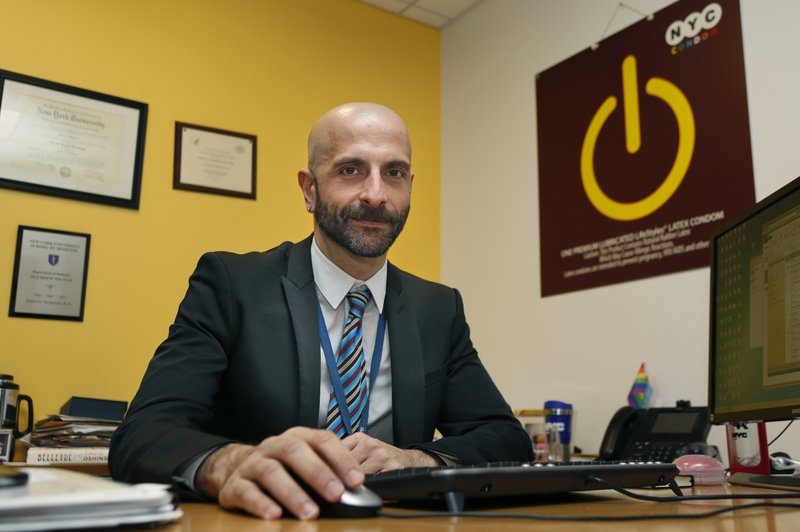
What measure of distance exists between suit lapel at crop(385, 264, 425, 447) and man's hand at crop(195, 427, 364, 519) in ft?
2.47

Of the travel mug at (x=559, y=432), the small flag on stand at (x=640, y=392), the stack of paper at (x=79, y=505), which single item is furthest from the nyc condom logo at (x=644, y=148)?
the stack of paper at (x=79, y=505)

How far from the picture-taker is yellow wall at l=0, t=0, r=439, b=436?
8.68 feet

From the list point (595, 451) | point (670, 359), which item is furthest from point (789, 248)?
point (595, 451)

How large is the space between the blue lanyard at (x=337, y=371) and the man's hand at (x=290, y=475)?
651 mm

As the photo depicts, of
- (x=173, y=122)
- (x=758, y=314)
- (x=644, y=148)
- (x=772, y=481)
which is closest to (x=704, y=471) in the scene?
(x=772, y=481)

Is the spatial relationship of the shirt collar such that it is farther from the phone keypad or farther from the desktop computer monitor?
the phone keypad

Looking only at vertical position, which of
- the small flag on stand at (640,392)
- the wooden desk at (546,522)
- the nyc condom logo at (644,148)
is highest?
the nyc condom logo at (644,148)

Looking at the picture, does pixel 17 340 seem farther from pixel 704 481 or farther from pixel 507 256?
pixel 704 481

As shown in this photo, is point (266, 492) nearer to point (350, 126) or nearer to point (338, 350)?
point (338, 350)

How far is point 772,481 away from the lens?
4.22 feet

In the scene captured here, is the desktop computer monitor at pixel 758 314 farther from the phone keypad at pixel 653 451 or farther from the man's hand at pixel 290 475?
the man's hand at pixel 290 475

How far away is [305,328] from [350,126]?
19.0 inches

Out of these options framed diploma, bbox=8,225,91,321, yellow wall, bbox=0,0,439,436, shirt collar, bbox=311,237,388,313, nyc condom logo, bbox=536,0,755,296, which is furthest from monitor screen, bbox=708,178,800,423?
framed diploma, bbox=8,225,91,321

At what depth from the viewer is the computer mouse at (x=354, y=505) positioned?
693mm
